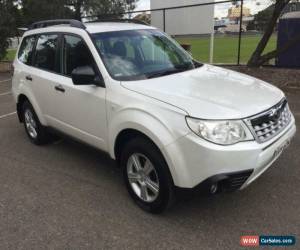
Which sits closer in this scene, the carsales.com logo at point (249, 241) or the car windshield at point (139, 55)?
the carsales.com logo at point (249, 241)

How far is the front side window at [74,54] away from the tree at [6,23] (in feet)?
42.6

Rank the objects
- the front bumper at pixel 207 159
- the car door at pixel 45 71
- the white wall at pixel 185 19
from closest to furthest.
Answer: the front bumper at pixel 207 159
the car door at pixel 45 71
the white wall at pixel 185 19

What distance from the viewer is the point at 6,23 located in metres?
16.1

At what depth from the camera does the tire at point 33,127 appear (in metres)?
5.48

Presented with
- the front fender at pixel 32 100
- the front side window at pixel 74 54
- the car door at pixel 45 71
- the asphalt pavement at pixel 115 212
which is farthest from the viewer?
the front fender at pixel 32 100

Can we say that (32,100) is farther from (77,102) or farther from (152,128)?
(152,128)

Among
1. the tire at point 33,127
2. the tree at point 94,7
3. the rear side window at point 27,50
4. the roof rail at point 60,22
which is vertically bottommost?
the tire at point 33,127

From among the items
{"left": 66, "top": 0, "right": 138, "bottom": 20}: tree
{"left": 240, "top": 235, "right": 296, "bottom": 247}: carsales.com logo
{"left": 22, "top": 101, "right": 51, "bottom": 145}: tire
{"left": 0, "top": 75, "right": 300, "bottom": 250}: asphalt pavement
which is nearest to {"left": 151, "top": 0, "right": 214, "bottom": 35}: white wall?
{"left": 66, "top": 0, "right": 138, "bottom": 20}: tree

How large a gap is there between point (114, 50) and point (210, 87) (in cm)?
125

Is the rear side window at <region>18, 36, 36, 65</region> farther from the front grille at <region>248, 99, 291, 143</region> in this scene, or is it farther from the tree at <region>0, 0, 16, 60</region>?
the tree at <region>0, 0, 16, 60</region>

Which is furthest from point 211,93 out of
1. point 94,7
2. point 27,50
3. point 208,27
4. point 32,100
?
point 208,27

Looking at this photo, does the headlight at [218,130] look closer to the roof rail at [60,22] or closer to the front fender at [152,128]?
the front fender at [152,128]

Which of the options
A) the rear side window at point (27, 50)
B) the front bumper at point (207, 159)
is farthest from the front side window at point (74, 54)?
the front bumper at point (207, 159)

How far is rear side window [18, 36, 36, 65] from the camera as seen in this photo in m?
5.46
